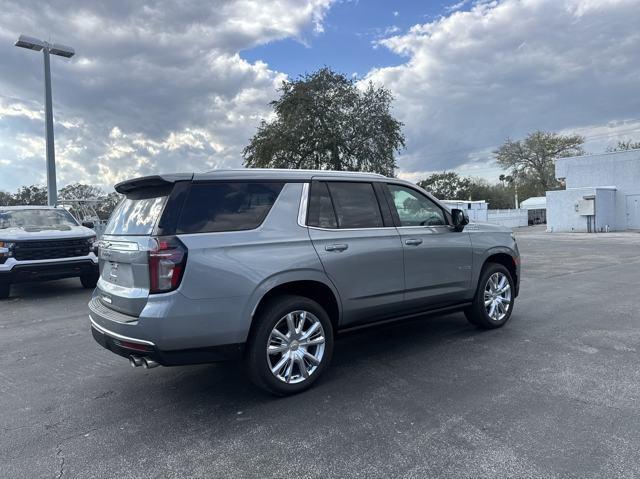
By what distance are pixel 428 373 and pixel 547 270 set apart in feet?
28.3

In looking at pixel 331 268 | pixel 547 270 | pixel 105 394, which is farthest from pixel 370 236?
pixel 547 270

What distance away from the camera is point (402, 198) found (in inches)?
196

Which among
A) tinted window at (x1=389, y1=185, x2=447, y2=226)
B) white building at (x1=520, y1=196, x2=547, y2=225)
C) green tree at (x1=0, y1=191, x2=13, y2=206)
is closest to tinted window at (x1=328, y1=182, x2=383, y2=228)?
tinted window at (x1=389, y1=185, x2=447, y2=226)

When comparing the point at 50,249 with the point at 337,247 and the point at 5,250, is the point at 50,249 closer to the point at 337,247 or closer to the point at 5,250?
the point at 5,250

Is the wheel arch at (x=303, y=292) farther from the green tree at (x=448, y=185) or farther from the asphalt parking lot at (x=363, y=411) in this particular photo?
the green tree at (x=448, y=185)

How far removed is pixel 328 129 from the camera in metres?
26.4

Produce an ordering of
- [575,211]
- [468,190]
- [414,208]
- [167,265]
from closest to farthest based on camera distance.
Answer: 1. [167,265]
2. [414,208]
3. [575,211]
4. [468,190]

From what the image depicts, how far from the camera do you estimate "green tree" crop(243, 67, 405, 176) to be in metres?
26.5

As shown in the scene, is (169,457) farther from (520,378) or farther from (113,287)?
(520,378)

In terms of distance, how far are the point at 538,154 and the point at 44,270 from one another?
61740 mm

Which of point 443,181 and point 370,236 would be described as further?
point 443,181

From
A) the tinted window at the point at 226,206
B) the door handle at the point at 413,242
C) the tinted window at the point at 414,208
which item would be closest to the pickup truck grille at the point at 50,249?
the tinted window at the point at 226,206

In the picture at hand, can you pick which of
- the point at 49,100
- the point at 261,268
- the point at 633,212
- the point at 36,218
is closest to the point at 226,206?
the point at 261,268

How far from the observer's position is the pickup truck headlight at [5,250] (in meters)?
8.53
